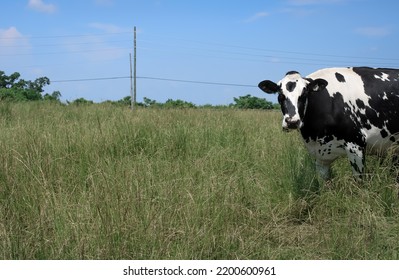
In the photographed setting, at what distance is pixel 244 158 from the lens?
226 inches

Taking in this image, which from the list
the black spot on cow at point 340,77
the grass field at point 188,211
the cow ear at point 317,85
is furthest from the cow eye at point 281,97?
the black spot on cow at point 340,77

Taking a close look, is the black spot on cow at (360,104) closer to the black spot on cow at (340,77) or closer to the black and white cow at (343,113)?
the black and white cow at (343,113)

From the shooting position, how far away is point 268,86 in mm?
5016

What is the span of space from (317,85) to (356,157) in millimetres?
982

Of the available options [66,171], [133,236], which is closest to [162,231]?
[133,236]

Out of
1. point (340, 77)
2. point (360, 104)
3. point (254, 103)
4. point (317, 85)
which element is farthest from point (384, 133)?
point (254, 103)

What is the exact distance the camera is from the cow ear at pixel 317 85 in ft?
16.3

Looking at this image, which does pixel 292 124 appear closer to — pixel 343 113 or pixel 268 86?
pixel 268 86

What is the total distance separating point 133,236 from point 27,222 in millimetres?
1022

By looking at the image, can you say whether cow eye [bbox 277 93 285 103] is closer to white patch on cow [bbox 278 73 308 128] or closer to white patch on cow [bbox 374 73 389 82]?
white patch on cow [bbox 278 73 308 128]

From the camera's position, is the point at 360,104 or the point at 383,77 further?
the point at 383,77

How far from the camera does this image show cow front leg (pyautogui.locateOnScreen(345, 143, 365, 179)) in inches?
195

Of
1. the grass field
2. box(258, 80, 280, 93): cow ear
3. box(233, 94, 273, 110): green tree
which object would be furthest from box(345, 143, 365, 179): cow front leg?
box(233, 94, 273, 110): green tree

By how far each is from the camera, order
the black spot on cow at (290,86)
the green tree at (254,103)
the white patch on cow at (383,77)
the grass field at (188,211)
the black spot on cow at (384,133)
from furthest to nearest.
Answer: the green tree at (254,103) → the white patch on cow at (383,77) → the black spot on cow at (384,133) → the black spot on cow at (290,86) → the grass field at (188,211)
